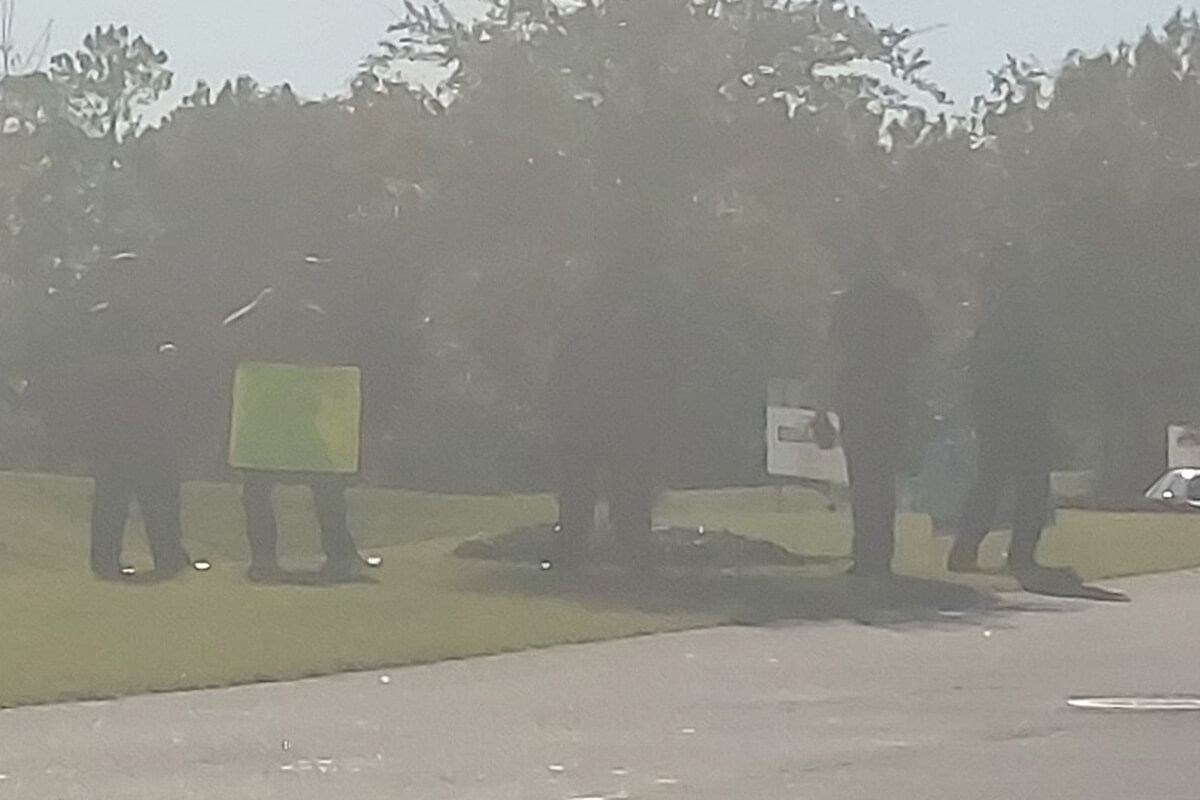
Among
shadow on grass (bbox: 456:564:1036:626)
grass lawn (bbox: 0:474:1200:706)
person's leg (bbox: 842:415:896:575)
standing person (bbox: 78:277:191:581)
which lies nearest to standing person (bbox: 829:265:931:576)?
person's leg (bbox: 842:415:896:575)

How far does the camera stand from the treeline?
2567cm

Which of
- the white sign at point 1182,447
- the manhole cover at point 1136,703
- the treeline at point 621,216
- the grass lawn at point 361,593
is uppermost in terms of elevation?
the treeline at point 621,216

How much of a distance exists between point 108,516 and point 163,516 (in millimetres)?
508

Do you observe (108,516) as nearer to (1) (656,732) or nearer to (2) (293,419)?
(2) (293,419)

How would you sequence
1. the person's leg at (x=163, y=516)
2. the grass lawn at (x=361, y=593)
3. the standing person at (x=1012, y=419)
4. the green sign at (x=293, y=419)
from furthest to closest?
the standing person at (x=1012, y=419)
the green sign at (x=293, y=419)
the person's leg at (x=163, y=516)
the grass lawn at (x=361, y=593)

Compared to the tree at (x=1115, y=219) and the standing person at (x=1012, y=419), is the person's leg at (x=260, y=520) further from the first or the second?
the tree at (x=1115, y=219)

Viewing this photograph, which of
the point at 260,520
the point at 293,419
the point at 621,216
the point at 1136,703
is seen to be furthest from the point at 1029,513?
the point at 1136,703

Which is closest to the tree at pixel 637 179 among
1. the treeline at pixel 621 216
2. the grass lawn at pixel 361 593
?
the treeline at pixel 621 216

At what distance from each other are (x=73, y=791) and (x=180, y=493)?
14118 millimetres

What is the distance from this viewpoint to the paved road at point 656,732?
12031mm

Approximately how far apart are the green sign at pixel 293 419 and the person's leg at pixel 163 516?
699mm

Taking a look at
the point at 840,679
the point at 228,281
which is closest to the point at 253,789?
the point at 840,679

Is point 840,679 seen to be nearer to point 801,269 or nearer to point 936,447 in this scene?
point 801,269

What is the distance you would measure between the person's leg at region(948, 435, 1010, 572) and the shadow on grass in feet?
5.73
